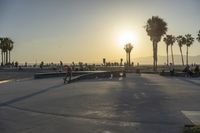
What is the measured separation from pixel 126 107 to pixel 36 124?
15.4 ft

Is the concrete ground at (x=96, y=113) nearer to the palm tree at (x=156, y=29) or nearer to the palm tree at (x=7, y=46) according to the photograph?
the palm tree at (x=156, y=29)

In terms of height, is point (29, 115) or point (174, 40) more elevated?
point (174, 40)

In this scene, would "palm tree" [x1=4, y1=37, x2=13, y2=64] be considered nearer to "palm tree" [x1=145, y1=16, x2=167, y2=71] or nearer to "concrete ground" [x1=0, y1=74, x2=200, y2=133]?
"palm tree" [x1=145, y1=16, x2=167, y2=71]

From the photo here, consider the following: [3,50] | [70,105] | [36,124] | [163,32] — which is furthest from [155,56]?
[3,50]

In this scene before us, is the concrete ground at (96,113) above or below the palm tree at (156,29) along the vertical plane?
below

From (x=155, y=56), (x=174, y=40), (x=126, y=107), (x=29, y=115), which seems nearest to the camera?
(x=29, y=115)

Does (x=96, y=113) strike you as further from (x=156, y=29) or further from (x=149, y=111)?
(x=156, y=29)

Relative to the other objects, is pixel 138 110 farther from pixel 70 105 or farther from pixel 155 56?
pixel 155 56

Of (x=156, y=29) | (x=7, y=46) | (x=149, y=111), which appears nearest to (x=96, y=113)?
(x=149, y=111)

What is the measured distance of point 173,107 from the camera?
16828 mm

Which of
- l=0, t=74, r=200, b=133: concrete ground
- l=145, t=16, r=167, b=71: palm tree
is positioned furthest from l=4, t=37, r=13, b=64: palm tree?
l=0, t=74, r=200, b=133: concrete ground

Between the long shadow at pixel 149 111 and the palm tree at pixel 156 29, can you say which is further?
the palm tree at pixel 156 29

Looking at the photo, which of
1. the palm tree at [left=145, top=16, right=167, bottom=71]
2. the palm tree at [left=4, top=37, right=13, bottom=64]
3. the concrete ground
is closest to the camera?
the concrete ground

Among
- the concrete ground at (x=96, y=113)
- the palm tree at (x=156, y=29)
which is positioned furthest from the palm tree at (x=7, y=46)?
the concrete ground at (x=96, y=113)
